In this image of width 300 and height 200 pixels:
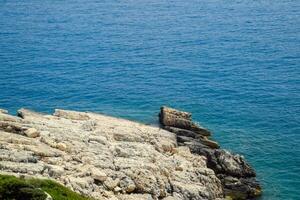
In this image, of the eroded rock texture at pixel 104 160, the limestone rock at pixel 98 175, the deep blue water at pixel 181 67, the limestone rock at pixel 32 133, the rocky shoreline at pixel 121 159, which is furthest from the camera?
the deep blue water at pixel 181 67

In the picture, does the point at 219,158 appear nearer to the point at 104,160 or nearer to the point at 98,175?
the point at 104,160

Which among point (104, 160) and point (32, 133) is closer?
point (104, 160)

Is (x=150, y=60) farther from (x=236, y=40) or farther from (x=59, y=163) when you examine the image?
(x=59, y=163)

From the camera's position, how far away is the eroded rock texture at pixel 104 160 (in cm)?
4138

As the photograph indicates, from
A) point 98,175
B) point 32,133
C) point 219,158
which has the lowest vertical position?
point 98,175

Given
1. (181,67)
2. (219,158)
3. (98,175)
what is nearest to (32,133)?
(98,175)

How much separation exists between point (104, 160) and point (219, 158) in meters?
20.4

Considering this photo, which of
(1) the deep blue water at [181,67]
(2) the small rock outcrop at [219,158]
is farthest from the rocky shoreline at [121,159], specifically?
Result: (1) the deep blue water at [181,67]

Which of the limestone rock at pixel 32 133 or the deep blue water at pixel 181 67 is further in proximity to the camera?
the deep blue water at pixel 181 67

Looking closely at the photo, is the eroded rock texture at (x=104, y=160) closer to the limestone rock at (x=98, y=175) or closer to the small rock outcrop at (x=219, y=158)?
the limestone rock at (x=98, y=175)

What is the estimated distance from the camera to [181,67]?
104m

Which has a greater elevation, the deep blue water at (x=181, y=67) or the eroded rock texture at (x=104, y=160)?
the deep blue water at (x=181, y=67)

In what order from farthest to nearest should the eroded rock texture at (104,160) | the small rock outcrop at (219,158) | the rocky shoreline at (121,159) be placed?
the small rock outcrop at (219,158)
the rocky shoreline at (121,159)
the eroded rock texture at (104,160)

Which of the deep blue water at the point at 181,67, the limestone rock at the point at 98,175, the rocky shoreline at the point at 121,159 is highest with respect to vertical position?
the deep blue water at the point at 181,67
